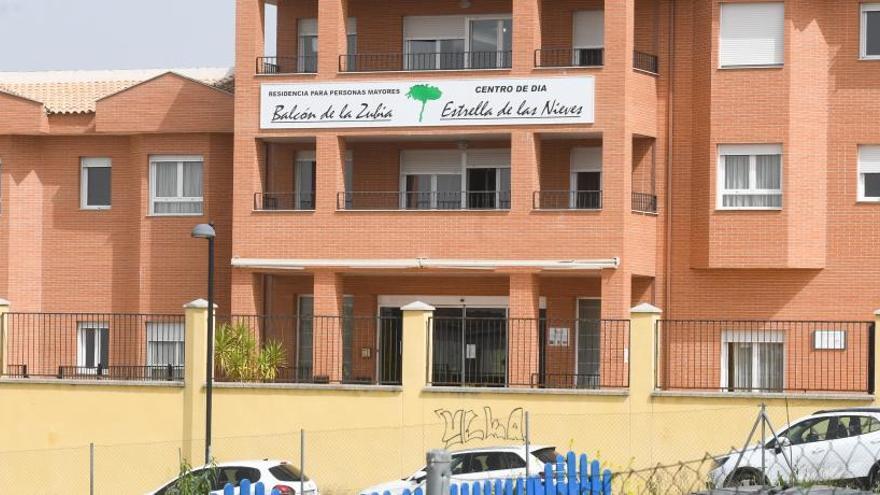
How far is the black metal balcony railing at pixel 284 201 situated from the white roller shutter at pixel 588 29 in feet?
21.8

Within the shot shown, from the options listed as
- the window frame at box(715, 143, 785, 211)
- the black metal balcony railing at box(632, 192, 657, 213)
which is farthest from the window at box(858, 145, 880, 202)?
the black metal balcony railing at box(632, 192, 657, 213)

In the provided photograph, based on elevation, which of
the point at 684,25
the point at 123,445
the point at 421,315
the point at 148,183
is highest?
the point at 684,25

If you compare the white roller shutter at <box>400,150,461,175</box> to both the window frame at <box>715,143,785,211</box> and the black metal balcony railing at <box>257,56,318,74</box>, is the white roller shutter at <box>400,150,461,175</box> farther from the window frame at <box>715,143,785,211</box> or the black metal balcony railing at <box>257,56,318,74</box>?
the window frame at <box>715,143,785,211</box>

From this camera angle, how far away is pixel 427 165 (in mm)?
39594

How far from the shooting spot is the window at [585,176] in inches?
1512

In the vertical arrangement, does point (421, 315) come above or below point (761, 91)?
below

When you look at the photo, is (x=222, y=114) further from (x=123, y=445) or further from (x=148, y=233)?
(x=123, y=445)

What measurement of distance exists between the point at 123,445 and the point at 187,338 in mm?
2283

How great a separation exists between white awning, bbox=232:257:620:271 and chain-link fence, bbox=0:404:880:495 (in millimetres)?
4721

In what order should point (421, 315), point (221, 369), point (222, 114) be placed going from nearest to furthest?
point (421, 315)
point (221, 369)
point (222, 114)

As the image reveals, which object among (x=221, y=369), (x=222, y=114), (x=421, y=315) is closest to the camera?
(x=421, y=315)

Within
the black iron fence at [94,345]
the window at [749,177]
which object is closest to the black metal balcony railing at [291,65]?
the black iron fence at [94,345]

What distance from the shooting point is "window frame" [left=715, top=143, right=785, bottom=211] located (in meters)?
36.6

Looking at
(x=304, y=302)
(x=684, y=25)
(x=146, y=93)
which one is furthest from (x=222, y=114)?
(x=684, y=25)
